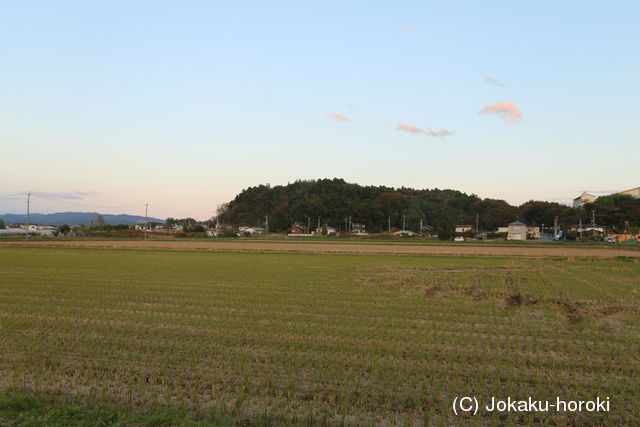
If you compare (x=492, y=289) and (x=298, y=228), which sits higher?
(x=298, y=228)

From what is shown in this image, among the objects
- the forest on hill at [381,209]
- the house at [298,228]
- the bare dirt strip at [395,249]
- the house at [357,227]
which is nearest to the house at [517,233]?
the forest on hill at [381,209]

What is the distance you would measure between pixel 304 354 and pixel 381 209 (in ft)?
411

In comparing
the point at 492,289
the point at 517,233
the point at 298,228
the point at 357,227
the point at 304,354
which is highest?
the point at 357,227

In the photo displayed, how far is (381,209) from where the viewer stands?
13300 cm

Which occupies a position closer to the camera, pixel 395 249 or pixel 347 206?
pixel 395 249

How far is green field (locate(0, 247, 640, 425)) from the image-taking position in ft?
20.7

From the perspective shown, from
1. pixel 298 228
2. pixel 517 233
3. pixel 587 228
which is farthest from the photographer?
pixel 298 228

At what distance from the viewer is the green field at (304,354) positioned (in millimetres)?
6297

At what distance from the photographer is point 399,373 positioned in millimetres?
7914

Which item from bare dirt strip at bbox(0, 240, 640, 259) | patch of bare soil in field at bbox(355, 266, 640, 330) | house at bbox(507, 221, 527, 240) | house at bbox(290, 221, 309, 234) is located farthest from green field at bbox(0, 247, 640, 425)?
house at bbox(290, 221, 309, 234)

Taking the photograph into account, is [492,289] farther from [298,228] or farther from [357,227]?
[357,227]

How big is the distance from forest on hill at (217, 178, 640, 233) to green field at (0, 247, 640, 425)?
11120 cm

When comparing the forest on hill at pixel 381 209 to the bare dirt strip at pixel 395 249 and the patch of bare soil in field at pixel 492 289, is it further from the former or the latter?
the patch of bare soil in field at pixel 492 289

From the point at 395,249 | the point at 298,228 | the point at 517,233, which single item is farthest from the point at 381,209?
the point at 395,249
